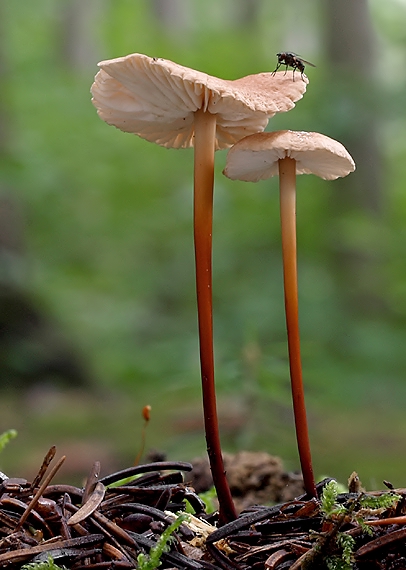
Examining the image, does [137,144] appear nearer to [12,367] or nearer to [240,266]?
[240,266]

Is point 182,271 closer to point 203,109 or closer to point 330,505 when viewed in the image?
point 203,109

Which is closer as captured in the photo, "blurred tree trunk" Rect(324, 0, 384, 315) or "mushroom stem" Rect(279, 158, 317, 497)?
"mushroom stem" Rect(279, 158, 317, 497)

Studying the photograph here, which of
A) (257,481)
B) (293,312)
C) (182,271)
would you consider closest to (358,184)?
(182,271)

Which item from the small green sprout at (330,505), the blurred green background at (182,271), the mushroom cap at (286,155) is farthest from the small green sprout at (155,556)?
the blurred green background at (182,271)

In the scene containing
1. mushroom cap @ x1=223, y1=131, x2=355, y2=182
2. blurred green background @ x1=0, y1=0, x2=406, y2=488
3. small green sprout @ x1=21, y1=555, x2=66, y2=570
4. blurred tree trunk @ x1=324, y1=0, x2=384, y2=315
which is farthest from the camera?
blurred tree trunk @ x1=324, y1=0, x2=384, y2=315

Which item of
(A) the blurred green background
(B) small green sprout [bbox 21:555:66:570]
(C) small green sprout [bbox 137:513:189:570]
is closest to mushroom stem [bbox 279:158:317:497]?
(C) small green sprout [bbox 137:513:189:570]

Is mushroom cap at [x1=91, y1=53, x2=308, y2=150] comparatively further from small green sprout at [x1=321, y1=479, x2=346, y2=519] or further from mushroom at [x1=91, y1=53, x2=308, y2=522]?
small green sprout at [x1=321, y1=479, x2=346, y2=519]

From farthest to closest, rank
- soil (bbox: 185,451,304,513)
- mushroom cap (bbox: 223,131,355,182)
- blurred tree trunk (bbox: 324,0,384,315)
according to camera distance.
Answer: blurred tree trunk (bbox: 324,0,384,315) → soil (bbox: 185,451,304,513) → mushroom cap (bbox: 223,131,355,182)

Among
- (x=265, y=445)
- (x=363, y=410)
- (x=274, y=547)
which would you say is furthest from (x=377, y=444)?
(x=274, y=547)
